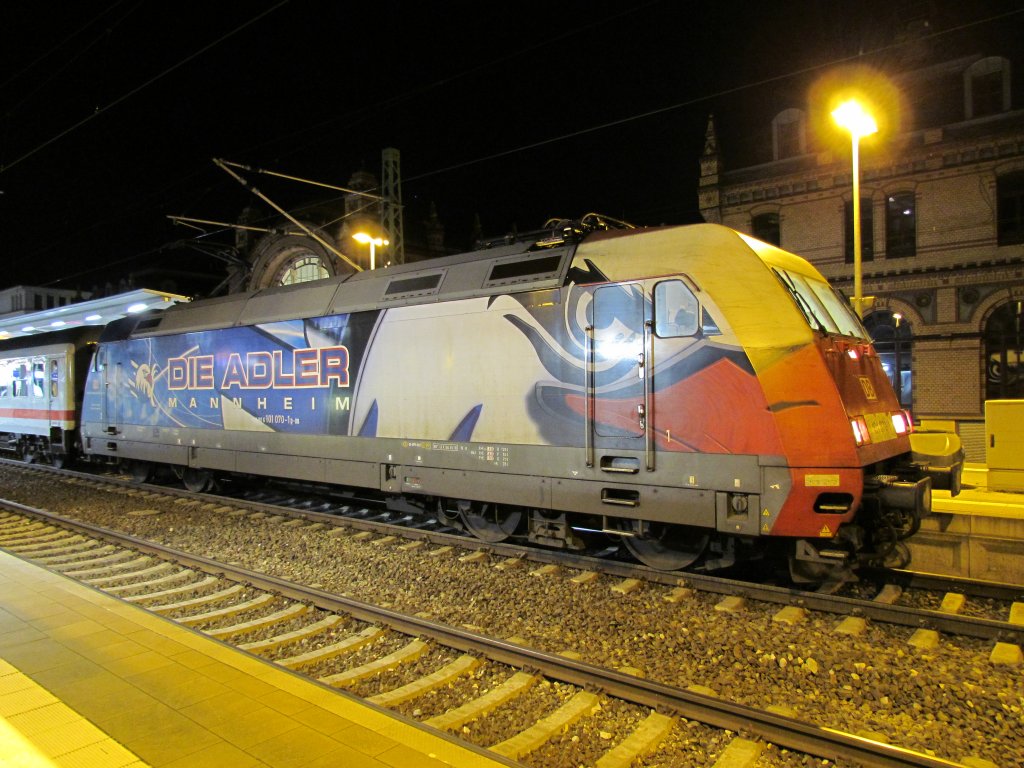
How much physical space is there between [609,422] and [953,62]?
24626 millimetres

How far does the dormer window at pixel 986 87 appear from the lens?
22406mm

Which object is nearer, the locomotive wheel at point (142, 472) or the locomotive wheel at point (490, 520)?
the locomotive wheel at point (490, 520)

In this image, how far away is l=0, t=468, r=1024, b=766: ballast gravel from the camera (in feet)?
13.4

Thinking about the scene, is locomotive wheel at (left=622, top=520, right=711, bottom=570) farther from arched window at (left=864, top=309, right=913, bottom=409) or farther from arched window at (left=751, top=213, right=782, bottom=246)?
arched window at (left=751, top=213, right=782, bottom=246)

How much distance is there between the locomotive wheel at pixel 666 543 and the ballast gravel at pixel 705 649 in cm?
50

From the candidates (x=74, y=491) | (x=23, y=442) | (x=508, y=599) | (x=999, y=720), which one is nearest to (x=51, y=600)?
(x=508, y=599)

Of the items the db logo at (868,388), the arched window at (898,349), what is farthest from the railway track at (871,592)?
the arched window at (898,349)

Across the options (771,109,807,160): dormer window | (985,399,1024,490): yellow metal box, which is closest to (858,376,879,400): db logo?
(985,399,1024,490): yellow metal box

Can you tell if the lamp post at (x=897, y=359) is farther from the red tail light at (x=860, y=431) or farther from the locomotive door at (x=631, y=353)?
the locomotive door at (x=631, y=353)

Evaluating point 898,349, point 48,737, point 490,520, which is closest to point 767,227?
point 898,349

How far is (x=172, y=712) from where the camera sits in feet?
12.9

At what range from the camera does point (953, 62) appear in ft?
76.5

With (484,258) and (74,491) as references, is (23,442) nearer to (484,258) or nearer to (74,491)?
(74,491)

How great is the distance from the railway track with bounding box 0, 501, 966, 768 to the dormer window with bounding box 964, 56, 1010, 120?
25584mm
